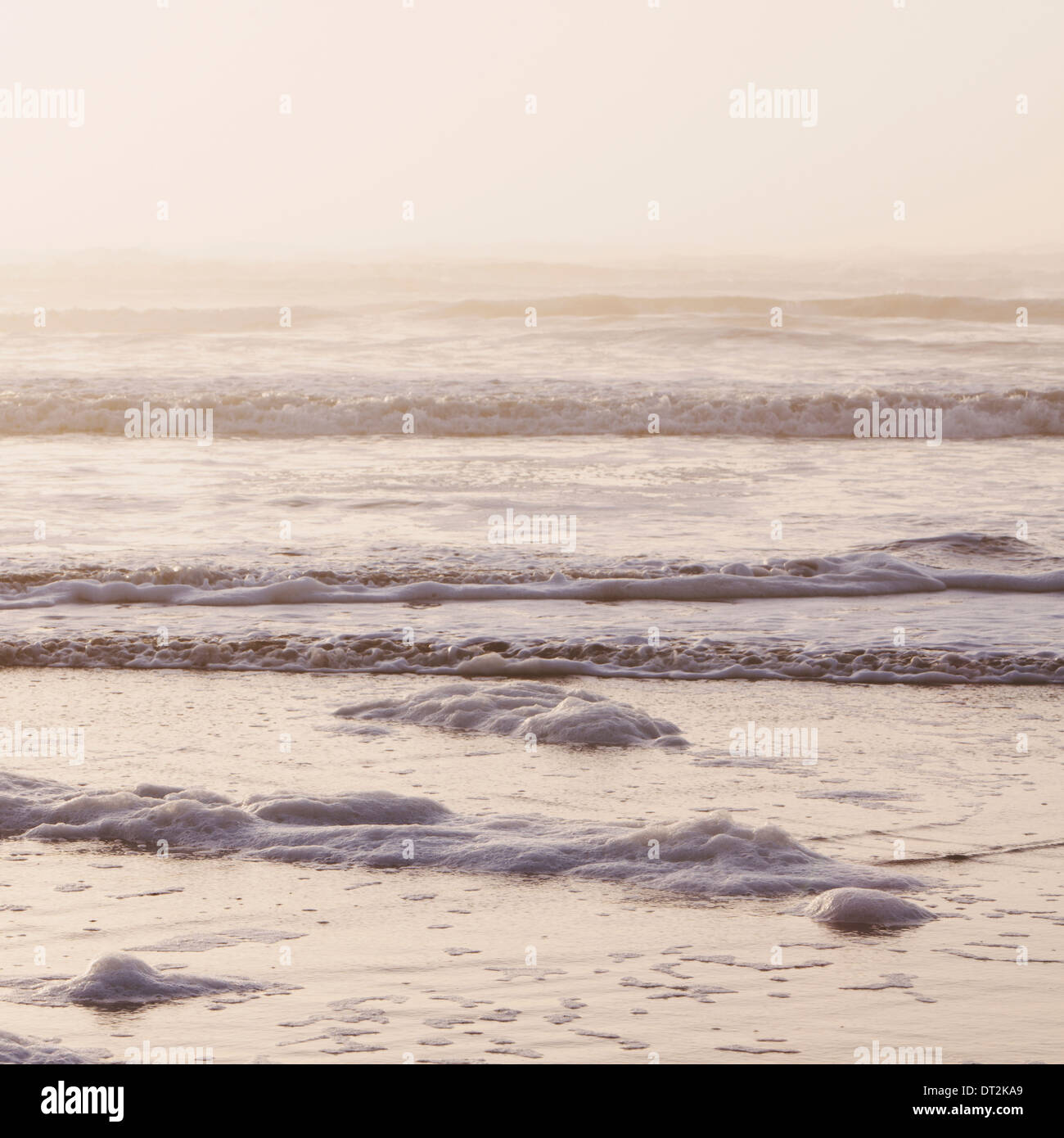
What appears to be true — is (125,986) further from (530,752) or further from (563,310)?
(563,310)

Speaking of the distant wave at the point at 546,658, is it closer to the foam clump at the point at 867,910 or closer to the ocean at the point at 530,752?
the ocean at the point at 530,752

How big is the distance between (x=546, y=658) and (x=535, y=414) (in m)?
15.8

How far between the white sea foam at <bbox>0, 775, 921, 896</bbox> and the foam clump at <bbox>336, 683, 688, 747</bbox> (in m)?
1.36

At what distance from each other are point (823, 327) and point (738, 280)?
40.8ft

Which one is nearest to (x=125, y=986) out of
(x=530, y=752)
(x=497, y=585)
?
(x=530, y=752)

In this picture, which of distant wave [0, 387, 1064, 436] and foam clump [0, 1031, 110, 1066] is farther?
distant wave [0, 387, 1064, 436]

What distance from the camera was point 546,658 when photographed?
9398 millimetres

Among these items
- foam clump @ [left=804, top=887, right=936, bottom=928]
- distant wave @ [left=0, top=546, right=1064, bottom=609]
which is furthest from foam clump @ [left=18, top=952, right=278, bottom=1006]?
distant wave @ [left=0, top=546, right=1064, bottom=609]

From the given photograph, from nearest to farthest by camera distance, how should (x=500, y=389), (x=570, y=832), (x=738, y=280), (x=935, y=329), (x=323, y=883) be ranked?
(x=323, y=883) → (x=570, y=832) → (x=500, y=389) → (x=935, y=329) → (x=738, y=280)

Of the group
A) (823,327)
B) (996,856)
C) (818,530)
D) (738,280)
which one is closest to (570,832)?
(996,856)

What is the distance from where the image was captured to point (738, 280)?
51.9m

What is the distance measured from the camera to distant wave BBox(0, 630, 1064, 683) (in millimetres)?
8992

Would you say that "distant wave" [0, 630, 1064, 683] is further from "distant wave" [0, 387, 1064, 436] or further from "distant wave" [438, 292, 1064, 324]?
"distant wave" [438, 292, 1064, 324]

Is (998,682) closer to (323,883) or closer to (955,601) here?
(955,601)
